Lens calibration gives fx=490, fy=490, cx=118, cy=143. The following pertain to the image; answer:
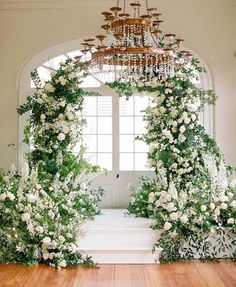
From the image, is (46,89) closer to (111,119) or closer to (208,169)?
(111,119)

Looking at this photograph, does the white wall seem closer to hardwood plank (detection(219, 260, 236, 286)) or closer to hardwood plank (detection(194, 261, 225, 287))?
hardwood plank (detection(219, 260, 236, 286))

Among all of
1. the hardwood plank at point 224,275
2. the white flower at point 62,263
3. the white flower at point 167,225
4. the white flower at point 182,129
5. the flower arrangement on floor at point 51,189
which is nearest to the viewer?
the hardwood plank at point 224,275

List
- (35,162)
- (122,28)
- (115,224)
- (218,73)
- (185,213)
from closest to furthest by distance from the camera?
(122,28)
(185,213)
(115,224)
(35,162)
(218,73)

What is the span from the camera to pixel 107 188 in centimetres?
838

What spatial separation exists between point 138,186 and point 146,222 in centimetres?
141

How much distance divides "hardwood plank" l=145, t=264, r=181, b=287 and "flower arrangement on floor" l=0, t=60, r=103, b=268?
81 cm

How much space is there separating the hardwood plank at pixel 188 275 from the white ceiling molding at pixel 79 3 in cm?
419

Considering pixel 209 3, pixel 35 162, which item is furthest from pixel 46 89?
pixel 209 3

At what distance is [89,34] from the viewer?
26.3ft

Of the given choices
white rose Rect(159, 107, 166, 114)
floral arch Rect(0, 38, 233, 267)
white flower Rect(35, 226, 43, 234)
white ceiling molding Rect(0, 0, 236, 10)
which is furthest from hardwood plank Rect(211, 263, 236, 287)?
white ceiling molding Rect(0, 0, 236, 10)

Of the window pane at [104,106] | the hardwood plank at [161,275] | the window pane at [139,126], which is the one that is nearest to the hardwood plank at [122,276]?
the hardwood plank at [161,275]

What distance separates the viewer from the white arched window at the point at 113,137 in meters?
8.37

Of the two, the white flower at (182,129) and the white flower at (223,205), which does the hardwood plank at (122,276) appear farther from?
the white flower at (182,129)

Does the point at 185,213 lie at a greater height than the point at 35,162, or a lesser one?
lesser
